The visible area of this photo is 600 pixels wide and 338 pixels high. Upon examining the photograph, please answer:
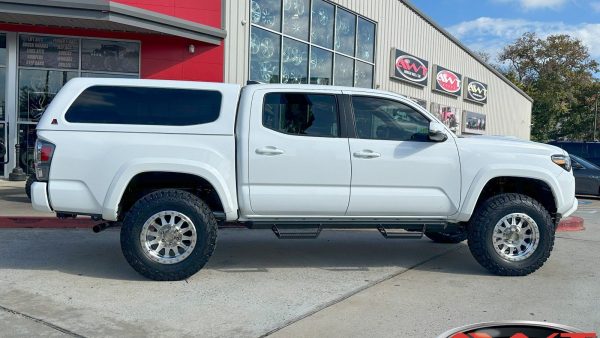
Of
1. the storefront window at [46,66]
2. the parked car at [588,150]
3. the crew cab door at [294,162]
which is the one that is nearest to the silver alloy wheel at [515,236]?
the crew cab door at [294,162]

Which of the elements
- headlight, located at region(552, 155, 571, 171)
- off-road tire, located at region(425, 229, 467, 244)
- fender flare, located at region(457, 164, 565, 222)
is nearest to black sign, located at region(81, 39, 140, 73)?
off-road tire, located at region(425, 229, 467, 244)

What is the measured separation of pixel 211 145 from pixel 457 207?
271 centimetres

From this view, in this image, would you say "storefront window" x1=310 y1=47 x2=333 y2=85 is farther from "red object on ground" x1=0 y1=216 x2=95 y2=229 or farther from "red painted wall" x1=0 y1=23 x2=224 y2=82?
"red object on ground" x1=0 y1=216 x2=95 y2=229

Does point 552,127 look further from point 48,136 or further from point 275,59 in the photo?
point 48,136

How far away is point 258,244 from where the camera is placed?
7.31m

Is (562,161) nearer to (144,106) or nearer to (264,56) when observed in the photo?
(144,106)

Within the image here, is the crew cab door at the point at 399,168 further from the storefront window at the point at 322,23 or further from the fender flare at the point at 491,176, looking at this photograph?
the storefront window at the point at 322,23

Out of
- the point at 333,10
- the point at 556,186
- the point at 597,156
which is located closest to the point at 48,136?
the point at 556,186

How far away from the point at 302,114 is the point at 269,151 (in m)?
0.59

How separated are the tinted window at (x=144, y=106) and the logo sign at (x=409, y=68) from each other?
1658cm

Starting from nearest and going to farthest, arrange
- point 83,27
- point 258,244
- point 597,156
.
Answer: point 258,244 → point 83,27 → point 597,156

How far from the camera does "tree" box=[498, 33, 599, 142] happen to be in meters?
50.5

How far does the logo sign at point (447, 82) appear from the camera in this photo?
80.3ft

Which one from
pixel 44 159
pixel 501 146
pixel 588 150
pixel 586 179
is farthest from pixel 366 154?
pixel 588 150
